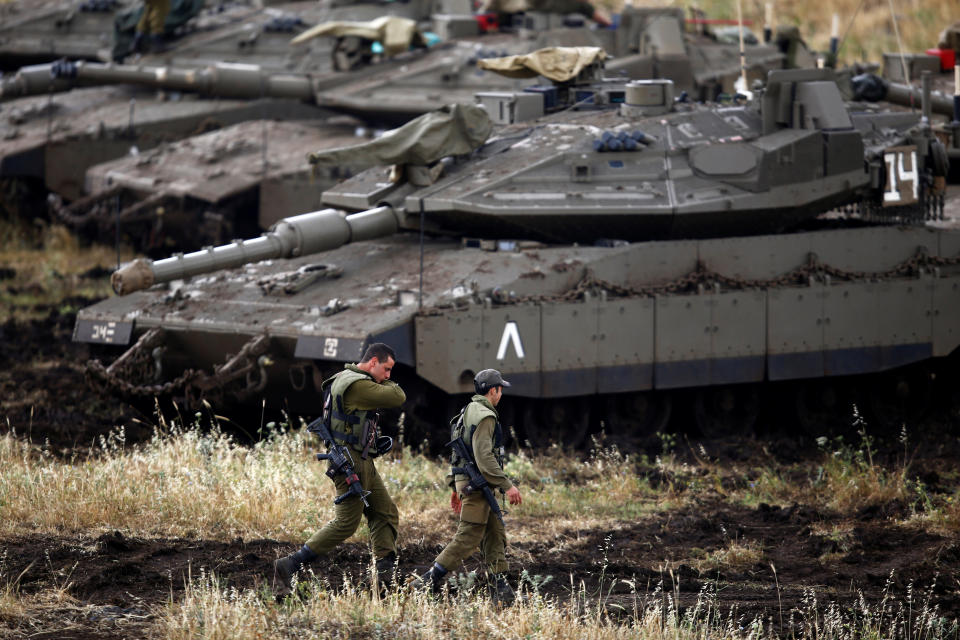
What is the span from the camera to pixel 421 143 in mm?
13172

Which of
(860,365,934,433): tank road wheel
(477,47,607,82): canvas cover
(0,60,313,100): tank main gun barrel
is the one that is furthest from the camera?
(0,60,313,100): tank main gun barrel

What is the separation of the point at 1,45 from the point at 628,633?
23.8 metres

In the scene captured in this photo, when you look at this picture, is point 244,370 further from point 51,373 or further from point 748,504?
point 51,373

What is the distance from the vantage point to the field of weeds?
7.54 meters

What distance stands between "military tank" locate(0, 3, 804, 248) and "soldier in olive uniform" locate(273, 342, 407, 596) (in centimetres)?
1089

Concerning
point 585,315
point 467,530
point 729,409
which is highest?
point 467,530

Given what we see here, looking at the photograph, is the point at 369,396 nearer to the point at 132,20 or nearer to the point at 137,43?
the point at 137,43

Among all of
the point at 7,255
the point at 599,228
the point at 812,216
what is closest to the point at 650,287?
the point at 599,228

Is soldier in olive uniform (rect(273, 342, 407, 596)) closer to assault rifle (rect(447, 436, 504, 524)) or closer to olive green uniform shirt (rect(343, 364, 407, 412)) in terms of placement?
olive green uniform shirt (rect(343, 364, 407, 412))

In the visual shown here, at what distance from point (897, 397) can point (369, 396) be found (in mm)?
7528

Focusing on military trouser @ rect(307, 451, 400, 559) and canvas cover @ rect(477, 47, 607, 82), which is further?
canvas cover @ rect(477, 47, 607, 82)

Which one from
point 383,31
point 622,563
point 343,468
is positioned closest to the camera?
point 343,468

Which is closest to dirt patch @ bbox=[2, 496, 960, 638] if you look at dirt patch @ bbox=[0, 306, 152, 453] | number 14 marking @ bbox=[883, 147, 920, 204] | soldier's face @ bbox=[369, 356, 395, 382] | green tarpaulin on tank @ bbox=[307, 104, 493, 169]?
soldier's face @ bbox=[369, 356, 395, 382]

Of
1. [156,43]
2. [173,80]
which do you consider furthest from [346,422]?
[156,43]
